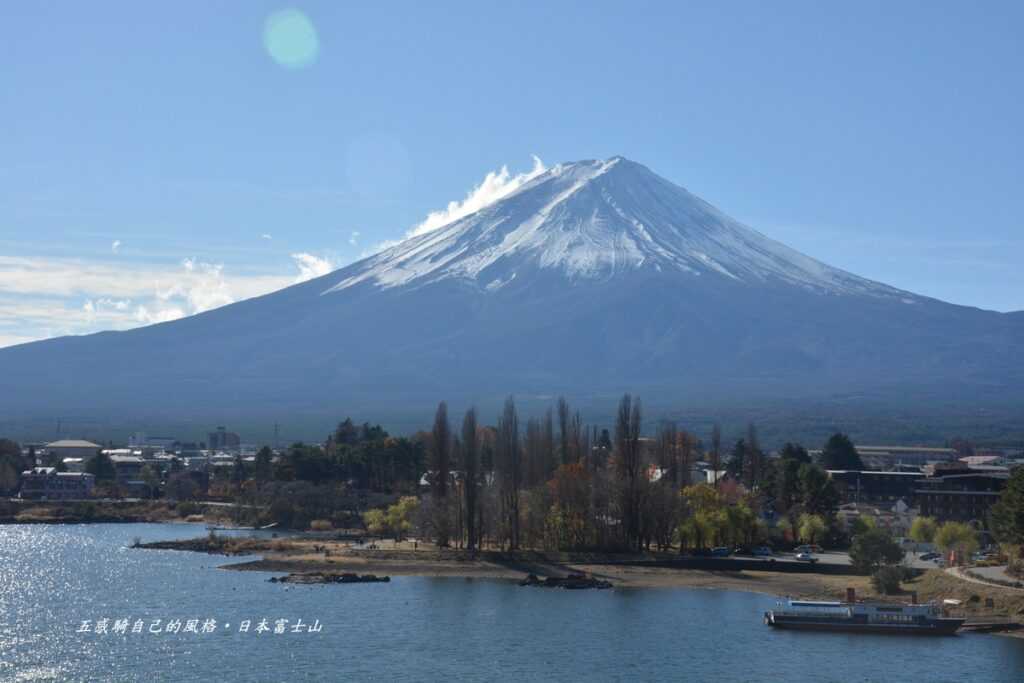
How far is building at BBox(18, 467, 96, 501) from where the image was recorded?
314 feet

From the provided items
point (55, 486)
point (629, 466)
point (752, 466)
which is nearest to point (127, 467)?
point (55, 486)

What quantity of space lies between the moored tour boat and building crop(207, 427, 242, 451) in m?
89.6

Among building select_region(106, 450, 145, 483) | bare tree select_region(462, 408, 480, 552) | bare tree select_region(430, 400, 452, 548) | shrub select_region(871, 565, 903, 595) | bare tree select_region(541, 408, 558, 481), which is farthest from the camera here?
building select_region(106, 450, 145, 483)

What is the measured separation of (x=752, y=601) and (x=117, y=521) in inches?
1943

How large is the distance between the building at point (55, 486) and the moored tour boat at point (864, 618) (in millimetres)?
61343

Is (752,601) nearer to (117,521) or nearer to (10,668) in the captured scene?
(10,668)

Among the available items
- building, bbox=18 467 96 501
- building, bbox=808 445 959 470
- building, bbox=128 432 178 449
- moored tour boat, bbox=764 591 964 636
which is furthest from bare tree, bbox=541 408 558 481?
building, bbox=128 432 178 449

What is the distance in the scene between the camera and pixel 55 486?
97.1 metres

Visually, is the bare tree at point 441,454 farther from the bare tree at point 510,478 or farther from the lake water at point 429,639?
the lake water at point 429,639

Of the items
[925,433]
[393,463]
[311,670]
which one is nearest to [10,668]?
[311,670]

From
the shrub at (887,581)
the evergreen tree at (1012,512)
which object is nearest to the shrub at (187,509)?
the shrub at (887,581)

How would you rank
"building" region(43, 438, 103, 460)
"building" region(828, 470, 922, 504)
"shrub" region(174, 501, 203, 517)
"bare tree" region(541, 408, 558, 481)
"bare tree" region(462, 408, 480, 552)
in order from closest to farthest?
"bare tree" region(462, 408, 480, 552), "bare tree" region(541, 408, 558, 481), "building" region(828, 470, 922, 504), "shrub" region(174, 501, 203, 517), "building" region(43, 438, 103, 460)

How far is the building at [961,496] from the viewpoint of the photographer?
71.3 m

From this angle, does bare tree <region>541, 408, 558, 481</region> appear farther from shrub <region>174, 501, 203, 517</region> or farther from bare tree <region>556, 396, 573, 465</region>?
shrub <region>174, 501, 203, 517</region>
